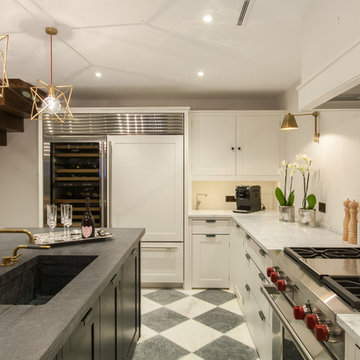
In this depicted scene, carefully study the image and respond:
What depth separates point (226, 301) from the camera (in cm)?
342

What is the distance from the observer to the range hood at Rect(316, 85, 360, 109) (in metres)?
1.56

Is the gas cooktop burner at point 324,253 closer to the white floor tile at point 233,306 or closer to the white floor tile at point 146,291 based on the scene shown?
the white floor tile at point 233,306

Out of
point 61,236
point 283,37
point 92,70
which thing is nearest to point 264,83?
point 283,37

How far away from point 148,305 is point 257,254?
1.54m

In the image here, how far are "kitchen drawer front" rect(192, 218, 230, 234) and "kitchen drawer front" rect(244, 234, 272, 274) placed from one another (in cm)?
87

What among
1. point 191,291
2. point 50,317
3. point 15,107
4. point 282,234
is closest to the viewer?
point 50,317

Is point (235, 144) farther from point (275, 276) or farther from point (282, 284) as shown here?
→ point (282, 284)

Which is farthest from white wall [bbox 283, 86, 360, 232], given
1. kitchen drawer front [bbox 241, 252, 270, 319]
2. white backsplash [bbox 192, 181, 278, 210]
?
white backsplash [bbox 192, 181, 278, 210]

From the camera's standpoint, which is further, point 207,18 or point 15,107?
point 15,107

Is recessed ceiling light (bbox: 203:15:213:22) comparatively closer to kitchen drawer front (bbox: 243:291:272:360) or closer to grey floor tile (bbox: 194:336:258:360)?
kitchen drawer front (bbox: 243:291:272:360)

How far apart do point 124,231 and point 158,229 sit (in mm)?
1329

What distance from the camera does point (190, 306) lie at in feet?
10.8

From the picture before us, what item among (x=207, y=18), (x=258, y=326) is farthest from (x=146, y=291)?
(x=207, y=18)

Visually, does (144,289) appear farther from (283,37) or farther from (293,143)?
(283,37)
